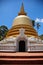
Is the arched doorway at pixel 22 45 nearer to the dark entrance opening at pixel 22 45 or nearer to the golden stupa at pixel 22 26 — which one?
the dark entrance opening at pixel 22 45

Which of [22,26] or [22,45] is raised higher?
[22,26]

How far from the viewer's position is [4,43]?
21.2m

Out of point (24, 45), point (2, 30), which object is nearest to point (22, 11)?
point (24, 45)

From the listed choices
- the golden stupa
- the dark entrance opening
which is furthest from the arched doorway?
the golden stupa

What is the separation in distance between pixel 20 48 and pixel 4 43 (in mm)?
2120

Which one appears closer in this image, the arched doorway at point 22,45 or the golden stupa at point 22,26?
the arched doorway at point 22,45

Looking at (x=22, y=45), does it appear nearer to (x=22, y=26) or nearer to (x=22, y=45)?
(x=22, y=45)

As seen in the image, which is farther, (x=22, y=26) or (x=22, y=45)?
(x=22, y=26)

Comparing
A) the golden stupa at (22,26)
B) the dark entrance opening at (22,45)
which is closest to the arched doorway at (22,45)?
the dark entrance opening at (22,45)

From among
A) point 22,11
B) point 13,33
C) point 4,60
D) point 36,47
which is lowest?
point 4,60

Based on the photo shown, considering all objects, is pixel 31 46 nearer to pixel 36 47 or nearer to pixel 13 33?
pixel 36 47

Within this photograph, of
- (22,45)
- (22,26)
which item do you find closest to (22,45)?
(22,45)

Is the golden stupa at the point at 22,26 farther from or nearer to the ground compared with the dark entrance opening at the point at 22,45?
farther from the ground

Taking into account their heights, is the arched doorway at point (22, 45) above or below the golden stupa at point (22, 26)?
below
